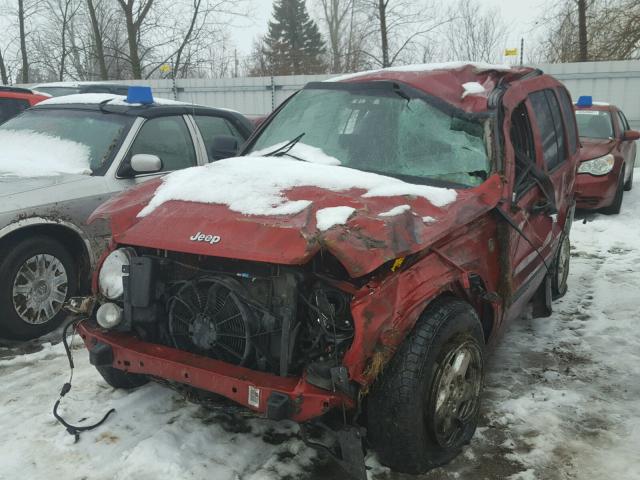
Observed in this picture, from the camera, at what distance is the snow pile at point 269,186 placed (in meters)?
2.87

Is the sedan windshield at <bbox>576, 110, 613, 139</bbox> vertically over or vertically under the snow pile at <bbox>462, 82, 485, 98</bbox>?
under

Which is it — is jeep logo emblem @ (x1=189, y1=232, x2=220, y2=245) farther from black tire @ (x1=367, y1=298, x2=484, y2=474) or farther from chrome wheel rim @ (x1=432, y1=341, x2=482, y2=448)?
chrome wheel rim @ (x1=432, y1=341, x2=482, y2=448)

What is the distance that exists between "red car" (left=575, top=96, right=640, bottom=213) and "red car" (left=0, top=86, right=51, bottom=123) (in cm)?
814

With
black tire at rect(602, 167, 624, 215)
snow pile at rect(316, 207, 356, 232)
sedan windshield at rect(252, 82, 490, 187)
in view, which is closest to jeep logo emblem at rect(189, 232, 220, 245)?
snow pile at rect(316, 207, 356, 232)

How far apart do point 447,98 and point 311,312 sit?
1.85 meters

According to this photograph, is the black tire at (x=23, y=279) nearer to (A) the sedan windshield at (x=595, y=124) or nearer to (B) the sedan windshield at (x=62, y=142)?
(B) the sedan windshield at (x=62, y=142)

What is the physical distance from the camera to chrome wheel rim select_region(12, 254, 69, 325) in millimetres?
4254

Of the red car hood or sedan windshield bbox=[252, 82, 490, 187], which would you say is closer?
the red car hood

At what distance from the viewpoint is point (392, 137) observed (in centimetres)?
361

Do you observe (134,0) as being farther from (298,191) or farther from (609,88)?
(298,191)

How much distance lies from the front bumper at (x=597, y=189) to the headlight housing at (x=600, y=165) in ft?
0.22

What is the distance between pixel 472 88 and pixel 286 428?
2463 mm

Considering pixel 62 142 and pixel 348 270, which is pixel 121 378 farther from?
pixel 62 142

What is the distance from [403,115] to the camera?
3.71 metres
